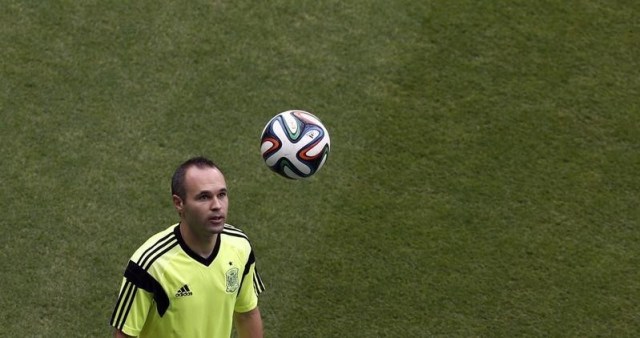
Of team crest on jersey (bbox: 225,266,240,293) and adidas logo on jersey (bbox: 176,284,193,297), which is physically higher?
team crest on jersey (bbox: 225,266,240,293)

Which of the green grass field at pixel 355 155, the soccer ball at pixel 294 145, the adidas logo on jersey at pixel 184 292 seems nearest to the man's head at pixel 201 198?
the adidas logo on jersey at pixel 184 292

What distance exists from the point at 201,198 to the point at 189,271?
45cm

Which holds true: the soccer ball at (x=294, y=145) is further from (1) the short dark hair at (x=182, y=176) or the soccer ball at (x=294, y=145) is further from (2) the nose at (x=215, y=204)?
(2) the nose at (x=215, y=204)

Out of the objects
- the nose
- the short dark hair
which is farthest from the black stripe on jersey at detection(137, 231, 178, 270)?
the nose

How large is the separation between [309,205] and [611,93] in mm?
3076

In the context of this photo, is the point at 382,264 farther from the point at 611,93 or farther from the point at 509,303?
the point at 611,93

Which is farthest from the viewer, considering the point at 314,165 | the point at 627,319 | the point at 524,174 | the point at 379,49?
the point at 379,49

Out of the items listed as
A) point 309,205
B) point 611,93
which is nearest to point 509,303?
point 309,205

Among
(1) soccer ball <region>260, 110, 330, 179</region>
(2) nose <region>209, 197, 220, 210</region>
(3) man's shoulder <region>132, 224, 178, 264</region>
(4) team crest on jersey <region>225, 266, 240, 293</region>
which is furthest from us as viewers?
(1) soccer ball <region>260, 110, 330, 179</region>

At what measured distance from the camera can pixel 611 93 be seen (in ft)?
35.4

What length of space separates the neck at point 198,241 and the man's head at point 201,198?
5 centimetres

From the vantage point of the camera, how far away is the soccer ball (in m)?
7.93

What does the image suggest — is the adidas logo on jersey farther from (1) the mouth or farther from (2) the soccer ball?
(2) the soccer ball

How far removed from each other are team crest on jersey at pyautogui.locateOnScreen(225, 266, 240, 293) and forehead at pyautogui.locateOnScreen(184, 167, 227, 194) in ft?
1.82
